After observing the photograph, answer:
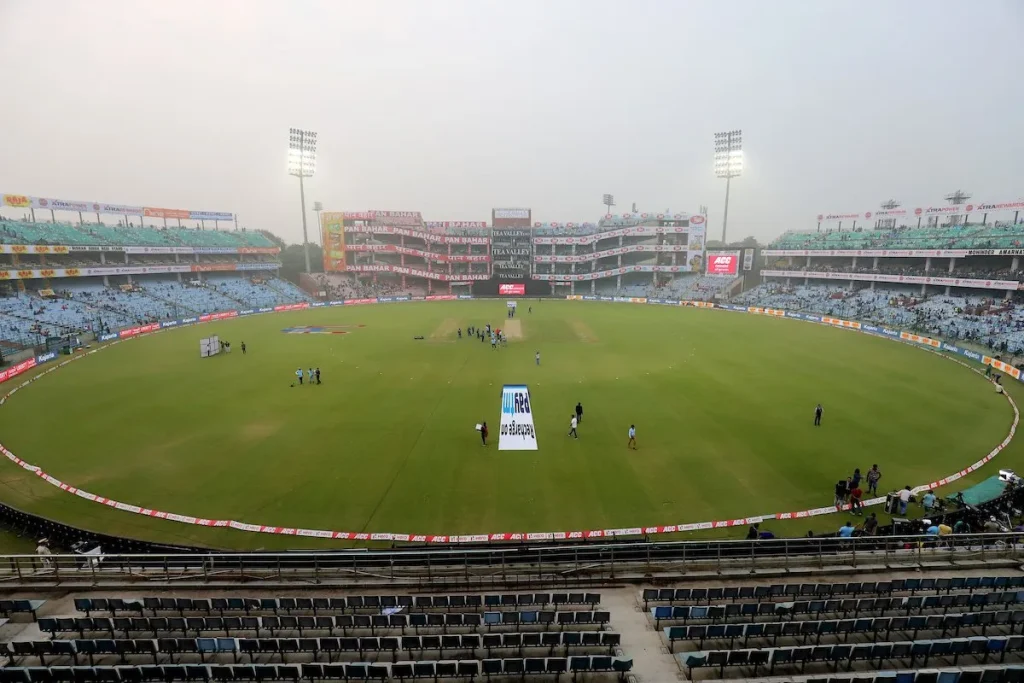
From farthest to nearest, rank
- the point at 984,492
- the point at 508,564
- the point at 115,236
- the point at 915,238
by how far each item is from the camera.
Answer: the point at 915,238
the point at 115,236
the point at 984,492
the point at 508,564

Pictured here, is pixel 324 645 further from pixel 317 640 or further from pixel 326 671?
pixel 326 671

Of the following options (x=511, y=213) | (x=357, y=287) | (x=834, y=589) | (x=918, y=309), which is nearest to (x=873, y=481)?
(x=834, y=589)

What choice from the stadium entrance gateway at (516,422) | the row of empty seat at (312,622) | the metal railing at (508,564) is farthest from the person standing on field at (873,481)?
the row of empty seat at (312,622)

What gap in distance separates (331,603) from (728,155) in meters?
106

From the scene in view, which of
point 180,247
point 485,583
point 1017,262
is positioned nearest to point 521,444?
point 485,583

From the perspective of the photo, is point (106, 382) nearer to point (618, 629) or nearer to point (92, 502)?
point (92, 502)

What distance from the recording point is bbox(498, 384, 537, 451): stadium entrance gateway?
2205 cm

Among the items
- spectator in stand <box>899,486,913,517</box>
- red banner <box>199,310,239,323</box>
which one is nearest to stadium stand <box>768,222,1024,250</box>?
spectator in stand <box>899,486,913,517</box>

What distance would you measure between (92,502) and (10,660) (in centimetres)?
991

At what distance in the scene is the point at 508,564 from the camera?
1177 cm

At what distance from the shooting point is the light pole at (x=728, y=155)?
9519cm

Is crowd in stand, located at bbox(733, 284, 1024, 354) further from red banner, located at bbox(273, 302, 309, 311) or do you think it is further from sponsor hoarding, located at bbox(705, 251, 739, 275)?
red banner, located at bbox(273, 302, 309, 311)

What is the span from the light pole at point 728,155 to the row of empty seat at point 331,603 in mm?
102341

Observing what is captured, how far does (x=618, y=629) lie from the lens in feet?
32.7
